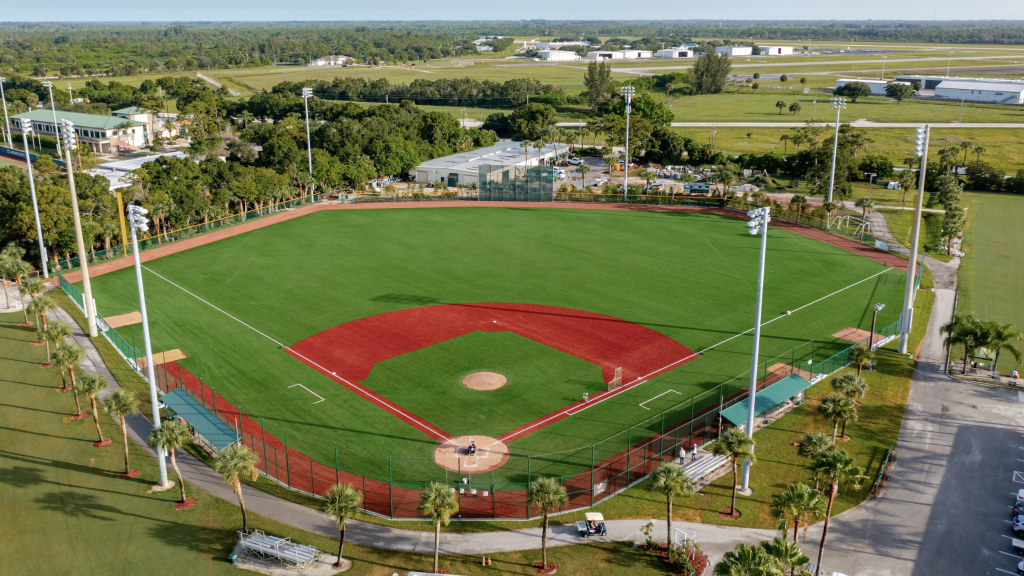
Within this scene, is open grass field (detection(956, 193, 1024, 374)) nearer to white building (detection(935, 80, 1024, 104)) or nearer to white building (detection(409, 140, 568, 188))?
white building (detection(409, 140, 568, 188))

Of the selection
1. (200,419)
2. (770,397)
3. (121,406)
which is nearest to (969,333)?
(770,397)

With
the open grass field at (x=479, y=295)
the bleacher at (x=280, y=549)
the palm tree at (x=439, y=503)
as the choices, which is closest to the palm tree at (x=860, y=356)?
the open grass field at (x=479, y=295)

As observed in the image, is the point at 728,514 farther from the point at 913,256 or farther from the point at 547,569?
the point at 913,256

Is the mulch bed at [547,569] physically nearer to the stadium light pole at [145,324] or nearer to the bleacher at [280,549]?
the bleacher at [280,549]

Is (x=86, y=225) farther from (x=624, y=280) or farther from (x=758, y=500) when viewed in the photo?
(x=758, y=500)

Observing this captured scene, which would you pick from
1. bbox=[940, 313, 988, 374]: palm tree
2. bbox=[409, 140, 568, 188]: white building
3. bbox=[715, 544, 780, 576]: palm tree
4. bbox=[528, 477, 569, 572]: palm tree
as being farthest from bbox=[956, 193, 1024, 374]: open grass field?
bbox=[409, 140, 568, 188]: white building

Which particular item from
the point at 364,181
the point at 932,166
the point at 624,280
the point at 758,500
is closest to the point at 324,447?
the point at 758,500
